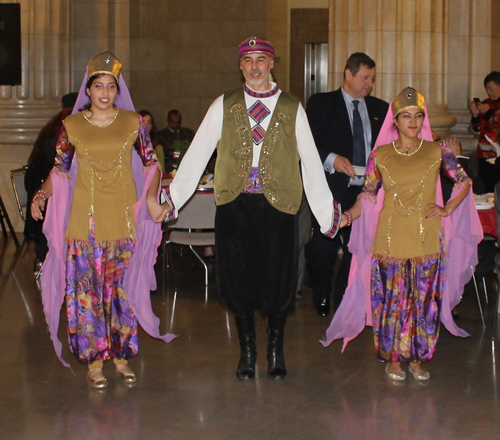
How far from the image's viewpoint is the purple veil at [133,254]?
442cm

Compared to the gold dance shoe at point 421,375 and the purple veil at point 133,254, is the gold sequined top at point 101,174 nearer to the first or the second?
the purple veil at point 133,254

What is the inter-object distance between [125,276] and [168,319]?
1503mm

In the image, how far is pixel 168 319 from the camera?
5.91 meters

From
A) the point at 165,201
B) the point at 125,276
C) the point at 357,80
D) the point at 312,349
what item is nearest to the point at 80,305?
the point at 125,276

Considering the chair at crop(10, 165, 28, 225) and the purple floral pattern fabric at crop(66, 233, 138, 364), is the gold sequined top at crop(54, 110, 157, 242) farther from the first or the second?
the chair at crop(10, 165, 28, 225)

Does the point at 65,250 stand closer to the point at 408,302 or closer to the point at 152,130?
the point at 408,302

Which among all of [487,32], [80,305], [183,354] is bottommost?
[183,354]

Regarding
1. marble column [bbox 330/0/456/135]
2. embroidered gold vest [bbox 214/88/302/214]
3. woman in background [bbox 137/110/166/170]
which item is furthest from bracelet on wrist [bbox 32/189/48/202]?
marble column [bbox 330/0/456/135]

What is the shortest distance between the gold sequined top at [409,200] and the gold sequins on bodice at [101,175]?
140cm

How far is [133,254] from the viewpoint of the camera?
4.48 metres

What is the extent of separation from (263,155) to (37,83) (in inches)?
242

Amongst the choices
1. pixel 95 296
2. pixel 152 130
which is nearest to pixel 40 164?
pixel 152 130

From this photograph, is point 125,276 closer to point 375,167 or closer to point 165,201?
point 165,201

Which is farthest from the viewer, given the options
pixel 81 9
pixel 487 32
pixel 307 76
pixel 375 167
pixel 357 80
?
pixel 307 76
